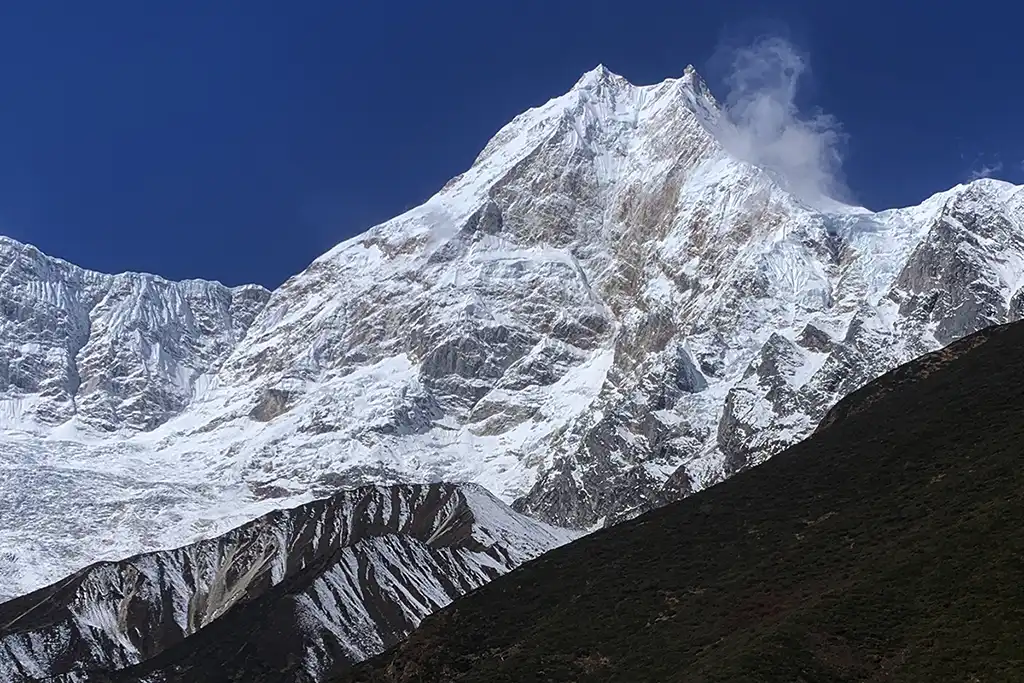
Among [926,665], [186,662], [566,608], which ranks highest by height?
[186,662]

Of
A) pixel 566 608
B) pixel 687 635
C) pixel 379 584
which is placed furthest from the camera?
pixel 379 584

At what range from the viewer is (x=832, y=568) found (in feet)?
313

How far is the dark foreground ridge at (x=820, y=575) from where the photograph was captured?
266 ft

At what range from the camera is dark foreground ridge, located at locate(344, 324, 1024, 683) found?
8100 centimetres

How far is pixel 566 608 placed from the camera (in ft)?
346

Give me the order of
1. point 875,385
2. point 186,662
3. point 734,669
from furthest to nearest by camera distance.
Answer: point 186,662 → point 875,385 → point 734,669

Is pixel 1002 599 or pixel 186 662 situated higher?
pixel 186 662

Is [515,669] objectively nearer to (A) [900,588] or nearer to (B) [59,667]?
(A) [900,588]

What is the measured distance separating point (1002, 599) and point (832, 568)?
16792 mm

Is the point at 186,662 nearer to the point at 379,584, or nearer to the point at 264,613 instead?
the point at 264,613

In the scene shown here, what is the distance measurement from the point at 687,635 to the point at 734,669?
12.1m

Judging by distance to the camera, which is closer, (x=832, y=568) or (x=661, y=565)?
(x=832, y=568)

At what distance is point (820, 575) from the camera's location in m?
95.1

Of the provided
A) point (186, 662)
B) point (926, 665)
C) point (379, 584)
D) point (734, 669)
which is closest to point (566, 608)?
point (734, 669)
